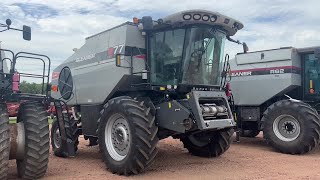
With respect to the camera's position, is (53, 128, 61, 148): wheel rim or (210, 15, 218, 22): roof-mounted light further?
(53, 128, 61, 148): wheel rim

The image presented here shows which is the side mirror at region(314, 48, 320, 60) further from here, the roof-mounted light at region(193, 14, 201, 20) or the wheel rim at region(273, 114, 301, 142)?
the roof-mounted light at region(193, 14, 201, 20)

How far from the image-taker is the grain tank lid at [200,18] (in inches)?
279

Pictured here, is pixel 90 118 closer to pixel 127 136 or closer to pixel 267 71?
pixel 127 136

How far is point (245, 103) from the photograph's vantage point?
11.8 metres

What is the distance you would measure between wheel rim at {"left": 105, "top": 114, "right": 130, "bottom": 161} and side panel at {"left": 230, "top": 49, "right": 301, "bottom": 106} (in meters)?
5.65

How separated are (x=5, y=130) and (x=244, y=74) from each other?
8.30 meters

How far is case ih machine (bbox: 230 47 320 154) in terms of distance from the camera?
9.42m

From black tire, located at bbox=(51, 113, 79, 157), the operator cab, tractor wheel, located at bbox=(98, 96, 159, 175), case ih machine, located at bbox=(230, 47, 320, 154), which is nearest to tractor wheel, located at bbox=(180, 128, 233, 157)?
the operator cab

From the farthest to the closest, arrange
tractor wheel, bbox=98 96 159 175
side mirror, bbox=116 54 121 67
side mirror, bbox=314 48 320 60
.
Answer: side mirror, bbox=314 48 320 60 < side mirror, bbox=116 54 121 67 < tractor wheel, bbox=98 96 159 175

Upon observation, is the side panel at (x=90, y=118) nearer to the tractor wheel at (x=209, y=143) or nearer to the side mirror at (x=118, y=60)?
the side mirror at (x=118, y=60)

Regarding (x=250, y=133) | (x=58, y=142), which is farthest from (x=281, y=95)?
(x=58, y=142)

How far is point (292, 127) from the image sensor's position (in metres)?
9.77

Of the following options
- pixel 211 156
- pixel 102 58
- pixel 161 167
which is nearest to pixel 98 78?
pixel 102 58

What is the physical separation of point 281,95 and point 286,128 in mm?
1641
